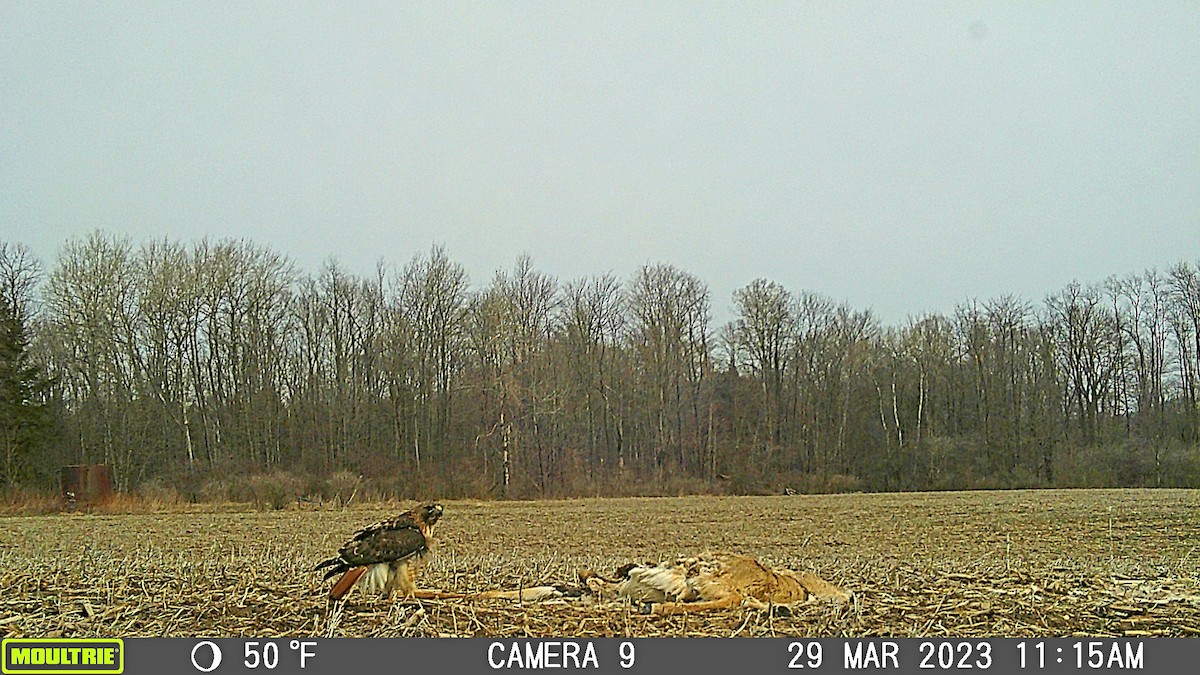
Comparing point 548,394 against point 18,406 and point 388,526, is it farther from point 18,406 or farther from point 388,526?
point 388,526

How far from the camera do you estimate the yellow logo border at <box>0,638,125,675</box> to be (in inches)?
185

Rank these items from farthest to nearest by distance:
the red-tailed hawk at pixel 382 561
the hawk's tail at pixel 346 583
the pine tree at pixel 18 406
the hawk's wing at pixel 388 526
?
1. the pine tree at pixel 18 406
2. the hawk's wing at pixel 388 526
3. the red-tailed hawk at pixel 382 561
4. the hawk's tail at pixel 346 583

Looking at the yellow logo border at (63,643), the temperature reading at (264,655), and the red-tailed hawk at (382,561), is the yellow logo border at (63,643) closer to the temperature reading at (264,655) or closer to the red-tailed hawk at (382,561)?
the temperature reading at (264,655)

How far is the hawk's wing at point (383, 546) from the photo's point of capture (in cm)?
598

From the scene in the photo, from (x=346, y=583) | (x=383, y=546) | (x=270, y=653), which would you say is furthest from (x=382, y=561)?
(x=270, y=653)

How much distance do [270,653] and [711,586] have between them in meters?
2.56

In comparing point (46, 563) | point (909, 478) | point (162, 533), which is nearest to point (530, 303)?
point (909, 478)

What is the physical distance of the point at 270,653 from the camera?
4.78 m

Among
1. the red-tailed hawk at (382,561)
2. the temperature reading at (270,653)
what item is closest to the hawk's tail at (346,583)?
the red-tailed hawk at (382,561)

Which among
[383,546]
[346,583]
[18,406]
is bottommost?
[346,583]

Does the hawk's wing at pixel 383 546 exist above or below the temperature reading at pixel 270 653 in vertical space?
above

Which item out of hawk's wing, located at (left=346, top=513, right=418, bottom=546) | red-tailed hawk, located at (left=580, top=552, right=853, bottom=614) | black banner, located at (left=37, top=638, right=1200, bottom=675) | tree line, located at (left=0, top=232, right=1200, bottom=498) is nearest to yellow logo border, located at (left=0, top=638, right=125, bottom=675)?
black banner, located at (left=37, top=638, right=1200, bottom=675)

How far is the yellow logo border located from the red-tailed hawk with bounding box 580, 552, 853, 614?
2.74 meters

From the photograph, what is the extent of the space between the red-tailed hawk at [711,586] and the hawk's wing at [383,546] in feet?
3.86
